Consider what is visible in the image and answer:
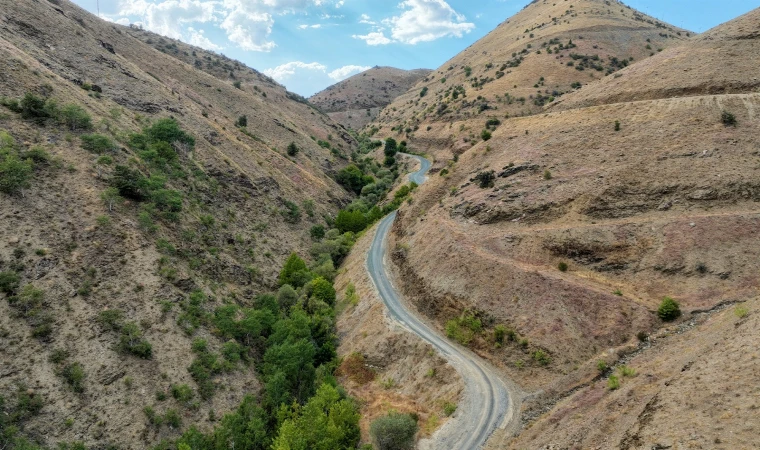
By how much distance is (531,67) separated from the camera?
96.8 m

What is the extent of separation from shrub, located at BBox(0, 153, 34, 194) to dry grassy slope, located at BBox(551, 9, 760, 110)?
6561cm

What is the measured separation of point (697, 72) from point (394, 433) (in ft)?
184

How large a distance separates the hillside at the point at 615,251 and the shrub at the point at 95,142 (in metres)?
35.5

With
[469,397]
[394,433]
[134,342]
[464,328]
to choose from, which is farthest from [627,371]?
[134,342]

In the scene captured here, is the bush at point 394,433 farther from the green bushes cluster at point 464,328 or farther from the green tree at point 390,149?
the green tree at point 390,149

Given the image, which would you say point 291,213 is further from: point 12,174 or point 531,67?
point 531,67

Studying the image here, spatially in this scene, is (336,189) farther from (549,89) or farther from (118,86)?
(549,89)

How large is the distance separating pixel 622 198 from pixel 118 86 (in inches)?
2838

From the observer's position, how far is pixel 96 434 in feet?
94.6

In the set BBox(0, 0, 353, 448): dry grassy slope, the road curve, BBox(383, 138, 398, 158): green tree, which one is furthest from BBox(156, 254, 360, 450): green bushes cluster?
BBox(383, 138, 398, 158): green tree

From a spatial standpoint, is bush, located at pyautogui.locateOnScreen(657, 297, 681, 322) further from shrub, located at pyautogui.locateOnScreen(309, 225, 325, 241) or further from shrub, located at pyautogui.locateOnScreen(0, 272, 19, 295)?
shrub, located at pyautogui.locateOnScreen(309, 225, 325, 241)

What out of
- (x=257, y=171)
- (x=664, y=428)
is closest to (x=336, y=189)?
(x=257, y=171)

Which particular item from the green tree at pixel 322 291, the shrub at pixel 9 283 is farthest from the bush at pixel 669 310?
the shrub at pixel 9 283

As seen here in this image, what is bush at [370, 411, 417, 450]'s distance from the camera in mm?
26500
